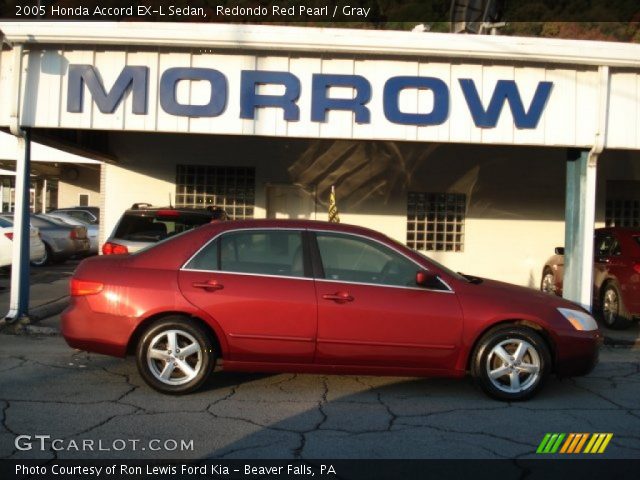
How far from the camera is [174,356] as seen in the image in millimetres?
5758

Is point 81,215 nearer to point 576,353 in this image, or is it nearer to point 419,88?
point 419,88

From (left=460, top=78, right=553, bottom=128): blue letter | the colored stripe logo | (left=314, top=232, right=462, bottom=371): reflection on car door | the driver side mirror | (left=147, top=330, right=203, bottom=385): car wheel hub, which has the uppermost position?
(left=460, top=78, right=553, bottom=128): blue letter

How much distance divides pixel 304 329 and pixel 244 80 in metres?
4.01

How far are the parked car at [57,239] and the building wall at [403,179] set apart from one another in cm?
510

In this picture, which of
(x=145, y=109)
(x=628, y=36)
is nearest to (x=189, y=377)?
(x=145, y=109)

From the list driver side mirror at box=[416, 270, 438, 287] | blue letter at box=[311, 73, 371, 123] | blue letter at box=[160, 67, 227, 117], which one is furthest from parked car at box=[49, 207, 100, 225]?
driver side mirror at box=[416, 270, 438, 287]

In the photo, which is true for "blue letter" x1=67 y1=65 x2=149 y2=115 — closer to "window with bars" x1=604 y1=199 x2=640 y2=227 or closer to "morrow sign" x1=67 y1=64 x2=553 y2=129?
"morrow sign" x1=67 y1=64 x2=553 y2=129

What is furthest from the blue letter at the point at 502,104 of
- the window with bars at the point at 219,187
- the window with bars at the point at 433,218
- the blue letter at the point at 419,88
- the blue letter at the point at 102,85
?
the window with bars at the point at 219,187

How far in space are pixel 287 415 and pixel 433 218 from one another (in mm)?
8476

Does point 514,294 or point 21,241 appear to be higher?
point 21,241

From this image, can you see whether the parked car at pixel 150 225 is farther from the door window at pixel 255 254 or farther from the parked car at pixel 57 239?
the parked car at pixel 57 239

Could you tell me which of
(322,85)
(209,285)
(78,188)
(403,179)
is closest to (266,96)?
(322,85)

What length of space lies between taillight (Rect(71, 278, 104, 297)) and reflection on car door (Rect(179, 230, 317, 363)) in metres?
0.72

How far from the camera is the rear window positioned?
336 inches
